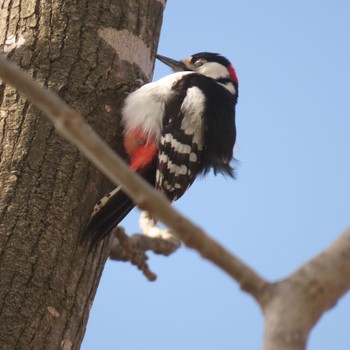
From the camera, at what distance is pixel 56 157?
2.51 m

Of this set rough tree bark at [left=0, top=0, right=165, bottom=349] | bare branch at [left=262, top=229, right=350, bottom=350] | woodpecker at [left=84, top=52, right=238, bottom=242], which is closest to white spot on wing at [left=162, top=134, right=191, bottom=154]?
woodpecker at [left=84, top=52, right=238, bottom=242]

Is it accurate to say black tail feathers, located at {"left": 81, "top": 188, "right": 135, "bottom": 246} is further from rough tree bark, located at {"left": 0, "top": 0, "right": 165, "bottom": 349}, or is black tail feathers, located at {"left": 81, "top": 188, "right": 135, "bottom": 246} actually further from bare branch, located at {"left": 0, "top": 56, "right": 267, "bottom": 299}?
bare branch, located at {"left": 0, "top": 56, "right": 267, "bottom": 299}

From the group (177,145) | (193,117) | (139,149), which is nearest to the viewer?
(139,149)

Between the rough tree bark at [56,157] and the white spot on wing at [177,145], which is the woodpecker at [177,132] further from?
the rough tree bark at [56,157]

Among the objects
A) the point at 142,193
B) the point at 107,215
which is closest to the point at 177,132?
the point at 107,215

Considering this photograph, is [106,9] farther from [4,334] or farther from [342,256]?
[342,256]

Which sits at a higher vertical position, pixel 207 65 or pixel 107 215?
pixel 207 65

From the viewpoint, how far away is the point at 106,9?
2.91m

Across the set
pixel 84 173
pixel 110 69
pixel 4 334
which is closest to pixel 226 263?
pixel 4 334

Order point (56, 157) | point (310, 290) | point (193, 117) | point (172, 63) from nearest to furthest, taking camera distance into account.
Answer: point (310, 290)
point (56, 157)
point (193, 117)
point (172, 63)

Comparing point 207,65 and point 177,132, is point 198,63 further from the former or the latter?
point 177,132

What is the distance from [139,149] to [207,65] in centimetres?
122

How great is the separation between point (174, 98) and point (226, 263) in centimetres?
222

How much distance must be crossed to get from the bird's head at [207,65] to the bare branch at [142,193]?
9.34ft
